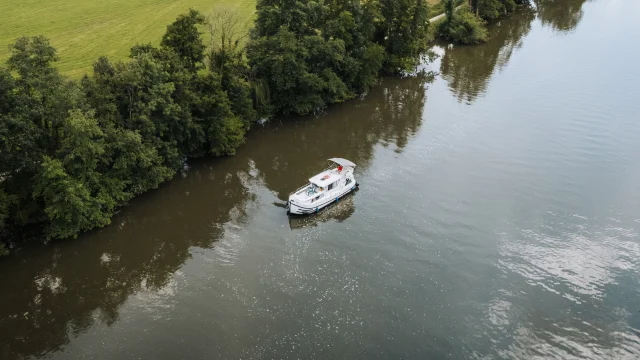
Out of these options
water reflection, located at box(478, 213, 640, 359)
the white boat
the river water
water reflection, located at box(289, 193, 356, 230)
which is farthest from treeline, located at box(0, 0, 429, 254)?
water reflection, located at box(478, 213, 640, 359)

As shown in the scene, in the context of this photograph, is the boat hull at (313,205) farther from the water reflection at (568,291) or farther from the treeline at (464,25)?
the treeline at (464,25)

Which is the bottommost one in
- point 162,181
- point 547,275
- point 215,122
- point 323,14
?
point 547,275

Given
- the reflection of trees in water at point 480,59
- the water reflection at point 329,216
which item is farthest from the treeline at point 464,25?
the water reflection at point 329,216

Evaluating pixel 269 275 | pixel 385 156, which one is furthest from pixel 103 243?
pixel 385 156

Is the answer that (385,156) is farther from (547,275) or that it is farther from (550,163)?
(547,275)

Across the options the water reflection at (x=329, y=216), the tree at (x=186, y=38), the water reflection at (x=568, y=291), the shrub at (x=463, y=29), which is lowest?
the water reflection at (x=568, y=291)

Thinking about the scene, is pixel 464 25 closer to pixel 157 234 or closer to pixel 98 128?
pixel 157 234
